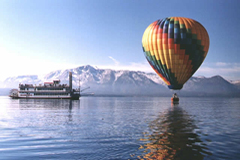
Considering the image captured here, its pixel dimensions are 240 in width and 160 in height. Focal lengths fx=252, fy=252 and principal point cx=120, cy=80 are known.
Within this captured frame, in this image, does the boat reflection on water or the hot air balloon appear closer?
the boat reflection on water

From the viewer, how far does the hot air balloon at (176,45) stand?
71.2 metres

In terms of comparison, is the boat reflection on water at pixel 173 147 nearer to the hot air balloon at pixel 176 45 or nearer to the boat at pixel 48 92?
the hot air balloon at pixel 176 45

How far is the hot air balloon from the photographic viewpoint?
234ft

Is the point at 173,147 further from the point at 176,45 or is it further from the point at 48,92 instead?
the point at 48,92

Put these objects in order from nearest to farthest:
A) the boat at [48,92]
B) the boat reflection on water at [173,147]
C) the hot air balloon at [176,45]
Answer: the boat reflection on water at [173,147], the hot air balloon at [176,45], the boat at [48,92]

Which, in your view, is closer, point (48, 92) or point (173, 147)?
point (173, 147)

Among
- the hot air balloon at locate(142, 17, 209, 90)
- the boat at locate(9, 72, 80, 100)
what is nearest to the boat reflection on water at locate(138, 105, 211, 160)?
the hot air balloon at locate(142, 17, 209, 90)

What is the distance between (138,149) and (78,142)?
6656 millimetres

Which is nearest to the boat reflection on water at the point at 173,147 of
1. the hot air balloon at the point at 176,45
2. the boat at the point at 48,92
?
the hot air balloon at the point at 176,45

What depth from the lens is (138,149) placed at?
2136 centimetres

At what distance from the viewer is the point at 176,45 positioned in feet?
233

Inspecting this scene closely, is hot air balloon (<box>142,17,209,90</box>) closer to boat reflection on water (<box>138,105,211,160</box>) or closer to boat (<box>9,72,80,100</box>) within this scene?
boat reflection on water (<box>138,105,211,160</box>)

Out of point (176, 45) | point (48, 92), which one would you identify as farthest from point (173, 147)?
point (48, 92)

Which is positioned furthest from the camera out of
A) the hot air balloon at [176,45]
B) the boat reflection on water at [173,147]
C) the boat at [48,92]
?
the boat at [48,92]
